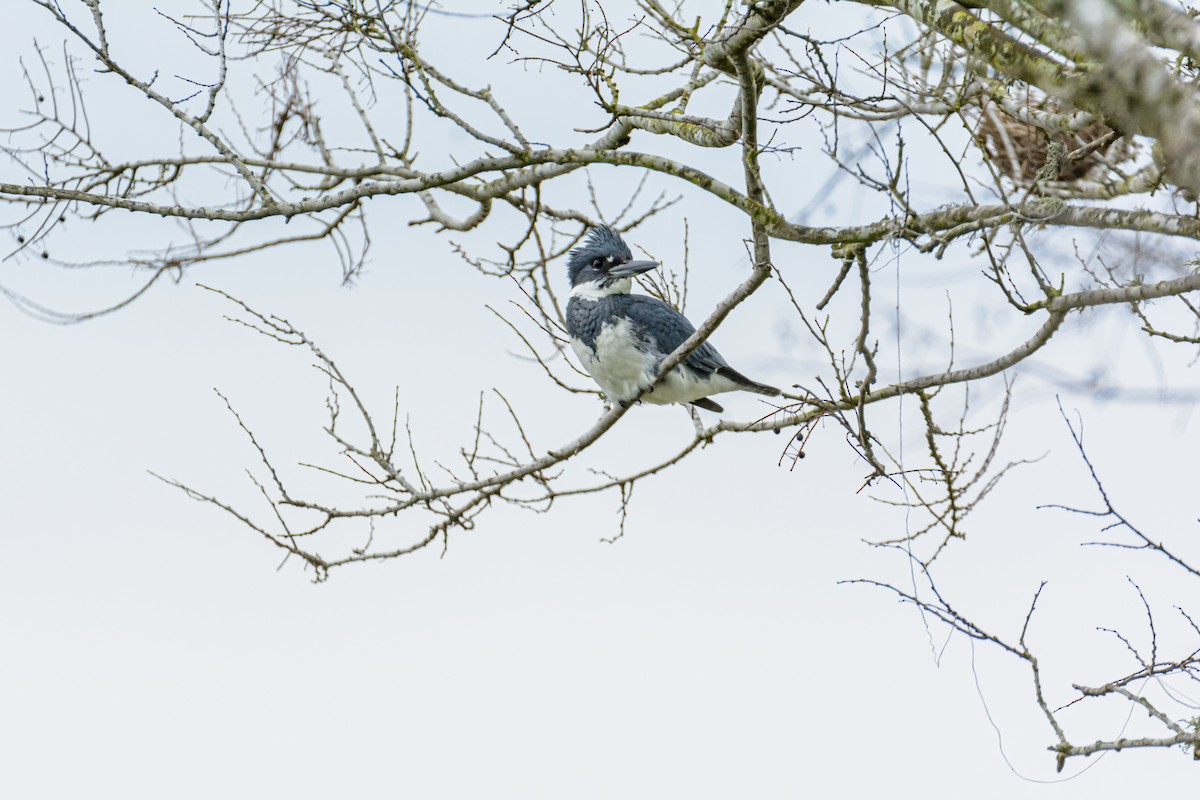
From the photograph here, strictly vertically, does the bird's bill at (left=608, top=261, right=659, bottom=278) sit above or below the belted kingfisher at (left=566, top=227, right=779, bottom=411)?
above

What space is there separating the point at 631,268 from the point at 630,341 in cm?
53

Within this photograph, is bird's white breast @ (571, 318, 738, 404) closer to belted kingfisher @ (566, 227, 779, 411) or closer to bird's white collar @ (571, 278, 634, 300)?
belted kingfisher @ (566, 227, 779, 411)

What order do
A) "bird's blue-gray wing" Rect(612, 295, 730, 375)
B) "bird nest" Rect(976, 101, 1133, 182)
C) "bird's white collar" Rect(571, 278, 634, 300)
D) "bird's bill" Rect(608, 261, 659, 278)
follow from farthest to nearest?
"bird's white collar" Rect(571, 278, 634, 300) → "bird's bill" Rect(608, 261, 659, 278) → "bird's blue-gray wing" Rect(612, 295, 730, 375) → "bird nest" Rect(976, 101, 1133, 182)

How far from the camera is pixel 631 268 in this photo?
6.69 m

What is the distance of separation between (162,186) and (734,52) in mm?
2917

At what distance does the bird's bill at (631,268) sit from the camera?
21.8 ft

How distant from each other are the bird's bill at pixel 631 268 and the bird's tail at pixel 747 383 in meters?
0.67

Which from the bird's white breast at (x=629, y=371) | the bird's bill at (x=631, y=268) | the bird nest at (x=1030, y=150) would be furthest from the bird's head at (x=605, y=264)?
the bird nest at (x=1030, y=150)

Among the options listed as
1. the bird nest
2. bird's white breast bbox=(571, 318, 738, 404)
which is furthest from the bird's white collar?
the bird nest

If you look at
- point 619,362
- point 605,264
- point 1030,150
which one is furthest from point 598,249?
point 1030,150

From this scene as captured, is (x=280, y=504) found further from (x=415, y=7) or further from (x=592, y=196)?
(x=592, y=196)

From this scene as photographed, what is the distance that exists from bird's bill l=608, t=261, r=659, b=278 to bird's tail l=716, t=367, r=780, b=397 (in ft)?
2.20

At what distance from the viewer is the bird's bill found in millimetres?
6641

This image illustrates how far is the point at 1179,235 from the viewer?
351cm
